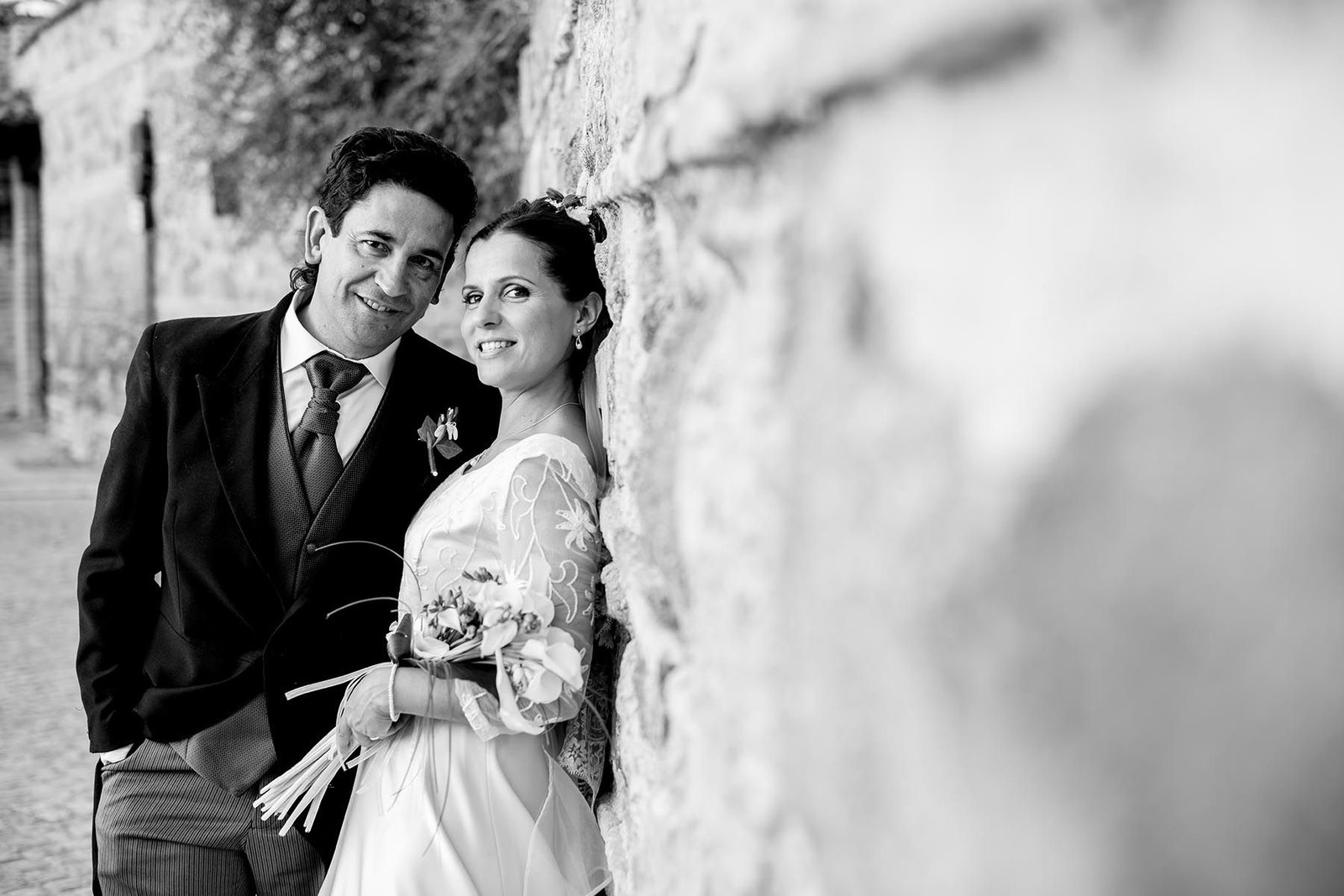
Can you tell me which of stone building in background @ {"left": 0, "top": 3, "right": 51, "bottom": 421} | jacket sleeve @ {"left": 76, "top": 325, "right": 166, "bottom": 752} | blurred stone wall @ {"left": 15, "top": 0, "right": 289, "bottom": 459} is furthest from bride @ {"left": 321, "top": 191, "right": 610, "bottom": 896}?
stone building in background @ {"left": 0, "top": 3, "right": 51, "bottom": 421}

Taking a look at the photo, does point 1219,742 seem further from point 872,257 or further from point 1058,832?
point 872,257

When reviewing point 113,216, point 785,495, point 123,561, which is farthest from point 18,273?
point 785,495

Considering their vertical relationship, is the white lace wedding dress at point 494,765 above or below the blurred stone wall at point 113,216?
below

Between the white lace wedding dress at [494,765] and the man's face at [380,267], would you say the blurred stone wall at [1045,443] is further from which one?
the man's face at [380,267]

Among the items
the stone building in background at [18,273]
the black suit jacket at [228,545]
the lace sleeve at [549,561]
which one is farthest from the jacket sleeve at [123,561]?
the stone building in background at [18,273]

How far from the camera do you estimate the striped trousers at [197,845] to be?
6.95ft

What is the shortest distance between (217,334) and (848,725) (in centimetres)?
192

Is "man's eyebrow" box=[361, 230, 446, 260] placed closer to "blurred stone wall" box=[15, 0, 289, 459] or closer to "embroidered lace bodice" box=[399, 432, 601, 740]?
"embroidered lace bodice" box=[399, 432, 601, 740]

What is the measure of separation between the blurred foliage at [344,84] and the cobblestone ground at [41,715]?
2618 millimetres

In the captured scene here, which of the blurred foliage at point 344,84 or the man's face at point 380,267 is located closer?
the man's face at point 380,267

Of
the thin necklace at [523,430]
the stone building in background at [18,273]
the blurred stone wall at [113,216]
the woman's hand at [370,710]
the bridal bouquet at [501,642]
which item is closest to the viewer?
the bridal bouquet at [501,642]

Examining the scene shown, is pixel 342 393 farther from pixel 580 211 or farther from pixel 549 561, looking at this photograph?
pixel 549 561

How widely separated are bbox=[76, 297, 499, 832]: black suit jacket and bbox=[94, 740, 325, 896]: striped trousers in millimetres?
107

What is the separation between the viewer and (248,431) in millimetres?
2182
